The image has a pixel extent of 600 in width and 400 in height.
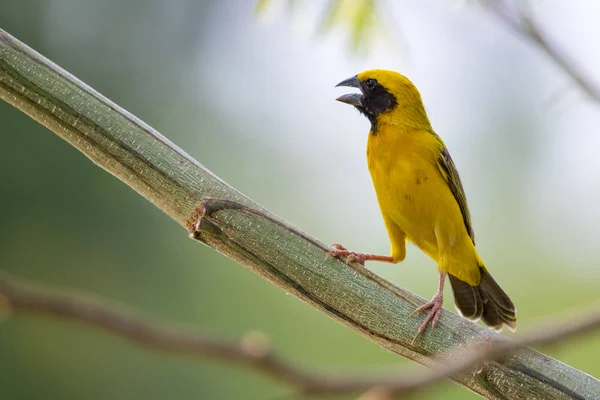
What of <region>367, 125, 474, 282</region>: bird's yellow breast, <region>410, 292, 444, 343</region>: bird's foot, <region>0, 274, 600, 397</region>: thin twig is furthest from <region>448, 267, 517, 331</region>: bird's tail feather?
<region>0, 274, 600, 397</region>: thin twig

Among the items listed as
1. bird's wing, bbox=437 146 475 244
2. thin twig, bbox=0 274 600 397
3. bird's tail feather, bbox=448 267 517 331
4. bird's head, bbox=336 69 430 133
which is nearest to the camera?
thin twig, bbox=0 274 600 397

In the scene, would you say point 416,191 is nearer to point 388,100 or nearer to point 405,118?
point 405,118

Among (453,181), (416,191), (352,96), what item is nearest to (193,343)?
(416,191)

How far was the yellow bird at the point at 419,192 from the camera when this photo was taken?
150 inches

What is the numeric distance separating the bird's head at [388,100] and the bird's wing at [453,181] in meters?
0.24

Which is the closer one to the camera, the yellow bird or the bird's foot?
the bird's foot

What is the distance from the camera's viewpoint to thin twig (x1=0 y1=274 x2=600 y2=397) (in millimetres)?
709

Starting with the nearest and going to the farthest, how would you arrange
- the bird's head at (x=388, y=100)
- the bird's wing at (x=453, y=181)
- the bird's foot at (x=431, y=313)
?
the bird's foot at (x=431, y=313) < the bird's wing at (x=453, y=181) < the bird's head at (x=388, y=100)

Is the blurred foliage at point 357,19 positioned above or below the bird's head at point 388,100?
below

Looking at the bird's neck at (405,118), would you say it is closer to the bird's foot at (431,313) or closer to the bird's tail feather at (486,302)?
the bird's tail feather at (486,302)

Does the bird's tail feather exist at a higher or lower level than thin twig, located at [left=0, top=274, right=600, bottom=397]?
higher

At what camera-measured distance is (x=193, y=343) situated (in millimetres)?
720

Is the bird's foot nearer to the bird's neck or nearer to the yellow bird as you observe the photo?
the yellow bird

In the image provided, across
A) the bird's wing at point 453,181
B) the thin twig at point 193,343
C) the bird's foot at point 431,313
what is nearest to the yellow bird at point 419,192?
the bird's wing at point 453,181
